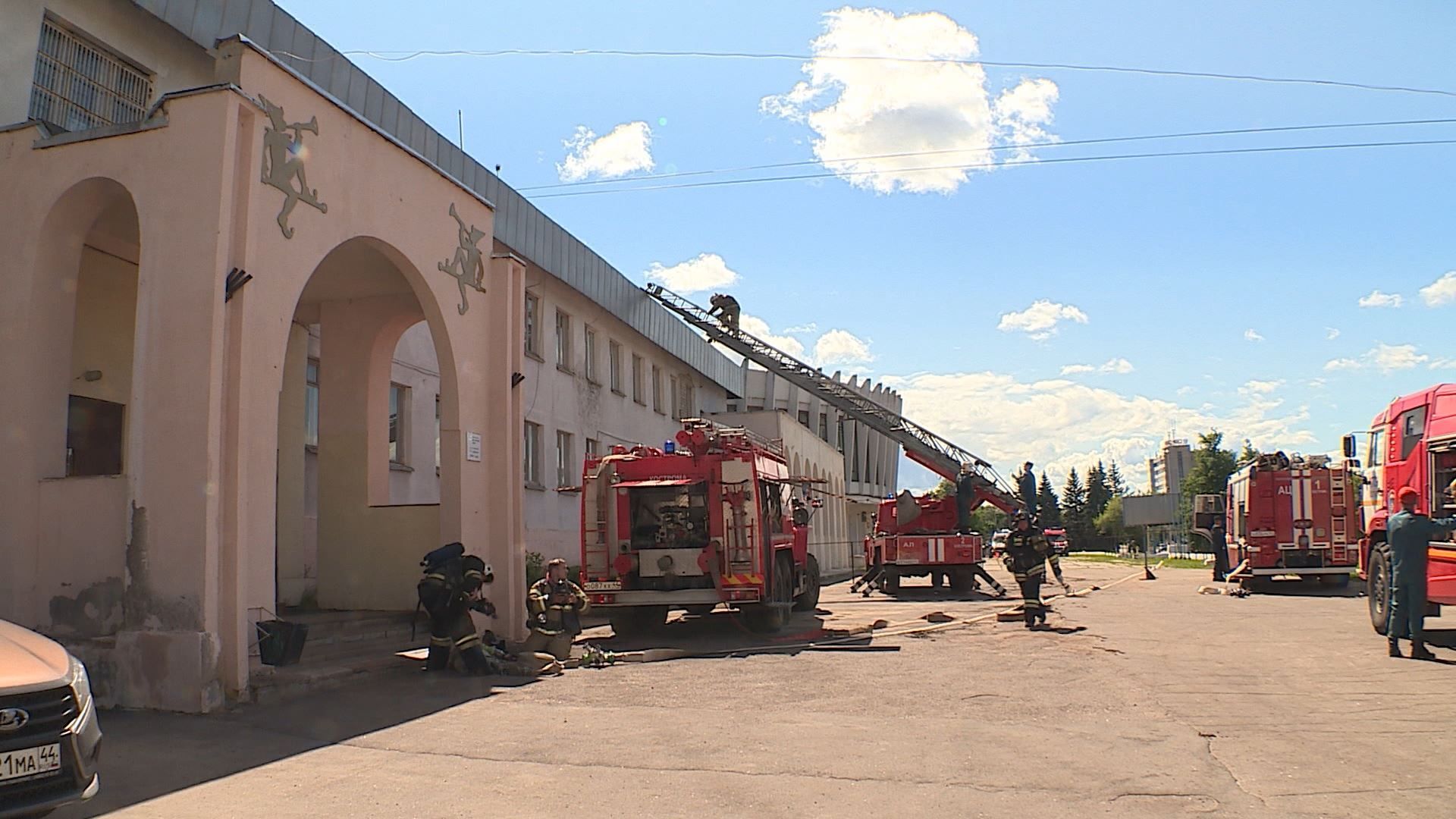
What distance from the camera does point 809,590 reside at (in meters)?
19.5

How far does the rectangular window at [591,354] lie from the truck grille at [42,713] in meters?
21.0

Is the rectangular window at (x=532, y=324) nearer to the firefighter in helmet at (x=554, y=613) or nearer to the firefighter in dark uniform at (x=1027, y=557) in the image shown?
the firefighter in helmet at (x=554, y=613)

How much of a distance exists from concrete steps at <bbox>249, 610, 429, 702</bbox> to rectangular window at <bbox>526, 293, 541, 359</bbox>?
9.76 metres

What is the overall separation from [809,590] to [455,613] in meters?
9.41

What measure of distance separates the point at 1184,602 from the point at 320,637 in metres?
15.2

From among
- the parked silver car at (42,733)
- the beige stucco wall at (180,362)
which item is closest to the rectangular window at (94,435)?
the beige stucco wall at (180,362)

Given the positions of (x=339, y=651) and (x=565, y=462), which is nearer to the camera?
(x=339, y=651)

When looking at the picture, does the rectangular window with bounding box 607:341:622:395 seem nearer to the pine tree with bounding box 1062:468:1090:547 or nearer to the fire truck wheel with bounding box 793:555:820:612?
the fire truck wheel with bounding box 793:555:820:612

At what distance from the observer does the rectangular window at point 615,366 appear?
28047mm

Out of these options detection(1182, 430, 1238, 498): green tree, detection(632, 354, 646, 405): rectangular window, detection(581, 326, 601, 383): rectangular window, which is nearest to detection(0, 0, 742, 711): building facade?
detection(581, 326, 601, 383): rectangular window

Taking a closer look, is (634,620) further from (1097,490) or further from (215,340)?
(1097,490)

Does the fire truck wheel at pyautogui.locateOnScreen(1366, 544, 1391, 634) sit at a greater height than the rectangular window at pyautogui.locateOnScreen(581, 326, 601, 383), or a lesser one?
lesser

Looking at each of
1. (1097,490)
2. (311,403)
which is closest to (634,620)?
(311,403)

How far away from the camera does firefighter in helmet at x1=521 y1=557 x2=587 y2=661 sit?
12.3 meters
